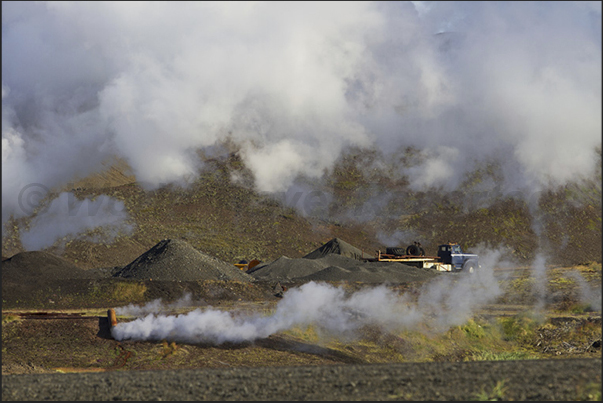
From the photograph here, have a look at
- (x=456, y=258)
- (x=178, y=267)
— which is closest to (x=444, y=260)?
(x=456, y=258)

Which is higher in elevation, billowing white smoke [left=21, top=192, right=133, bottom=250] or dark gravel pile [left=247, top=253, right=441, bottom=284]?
billowing white smoke [left=21, top=192, right=133, bottom=250]

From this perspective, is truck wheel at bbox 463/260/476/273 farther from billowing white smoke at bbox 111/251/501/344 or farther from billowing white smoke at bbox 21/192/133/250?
billowing white smoke at bbox 21/192/133/250

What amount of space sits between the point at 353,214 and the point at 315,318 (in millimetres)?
69754

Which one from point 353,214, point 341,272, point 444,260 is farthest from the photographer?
point 353,214

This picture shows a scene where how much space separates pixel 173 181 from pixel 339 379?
81.6m

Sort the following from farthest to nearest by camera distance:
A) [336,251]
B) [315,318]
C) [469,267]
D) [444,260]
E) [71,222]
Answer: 1. [71,222]
2. [336,251]
3. [444,260]
4. [469,267]
5. [315,318]

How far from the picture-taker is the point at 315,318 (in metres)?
23.6

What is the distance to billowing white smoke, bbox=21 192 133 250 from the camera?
6188 centimetres

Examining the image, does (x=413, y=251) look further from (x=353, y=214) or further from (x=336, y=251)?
(x=353, y=214)

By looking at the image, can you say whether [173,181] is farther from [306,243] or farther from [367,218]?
[367,218]

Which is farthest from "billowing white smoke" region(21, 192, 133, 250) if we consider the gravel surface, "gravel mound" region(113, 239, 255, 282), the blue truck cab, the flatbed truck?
the gravel surface

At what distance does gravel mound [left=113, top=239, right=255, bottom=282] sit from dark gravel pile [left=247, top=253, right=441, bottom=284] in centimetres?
448

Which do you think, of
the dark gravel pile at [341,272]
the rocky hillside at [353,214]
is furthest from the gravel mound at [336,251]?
the rocky hillside at [353,214]

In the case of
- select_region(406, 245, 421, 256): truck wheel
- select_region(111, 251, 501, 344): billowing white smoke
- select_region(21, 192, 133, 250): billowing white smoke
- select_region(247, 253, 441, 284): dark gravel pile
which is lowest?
select_region(111, 251, 501, 344): billowing white smoke
